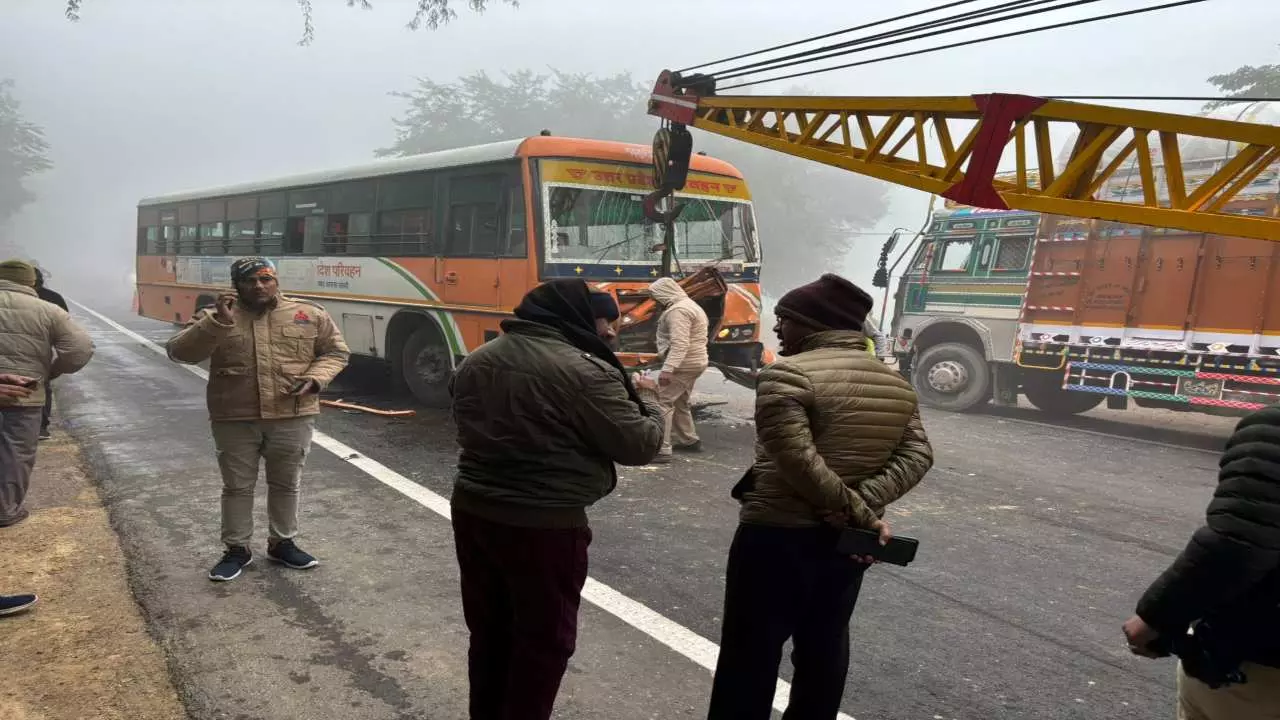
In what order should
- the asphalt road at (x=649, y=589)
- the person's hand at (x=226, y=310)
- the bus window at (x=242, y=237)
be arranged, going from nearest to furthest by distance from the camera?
the asphalt road at (x=649, y=589), the person's hand at (x=226, y=310), the bus window at (x=242, y=237)

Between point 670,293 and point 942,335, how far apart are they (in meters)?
6.38

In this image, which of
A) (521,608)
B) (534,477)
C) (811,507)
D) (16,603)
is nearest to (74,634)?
(16,603)

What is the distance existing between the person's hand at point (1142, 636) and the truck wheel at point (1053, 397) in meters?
10.4

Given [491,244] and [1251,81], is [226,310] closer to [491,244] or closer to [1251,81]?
[491,244]

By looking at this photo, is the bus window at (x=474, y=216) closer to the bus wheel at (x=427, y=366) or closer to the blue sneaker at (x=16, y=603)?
the bus wheel at (x=427, y=366)

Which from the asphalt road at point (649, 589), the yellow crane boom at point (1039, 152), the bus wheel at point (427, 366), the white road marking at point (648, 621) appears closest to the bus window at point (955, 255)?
the yellow crane boom at point (1039, 152)

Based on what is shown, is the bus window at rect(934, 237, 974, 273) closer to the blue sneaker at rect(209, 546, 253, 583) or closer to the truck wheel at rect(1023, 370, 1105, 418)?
the truck wheel at rect(1023, 370, 1105, 418)

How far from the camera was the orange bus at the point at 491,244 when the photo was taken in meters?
8.52

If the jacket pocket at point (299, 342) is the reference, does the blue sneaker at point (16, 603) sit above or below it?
below

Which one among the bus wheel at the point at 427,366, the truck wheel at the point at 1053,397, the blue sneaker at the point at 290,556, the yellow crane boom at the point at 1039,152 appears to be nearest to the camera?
the blue sneaker at the point at 290,556

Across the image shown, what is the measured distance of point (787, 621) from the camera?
7.98 feet

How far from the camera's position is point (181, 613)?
3.84m

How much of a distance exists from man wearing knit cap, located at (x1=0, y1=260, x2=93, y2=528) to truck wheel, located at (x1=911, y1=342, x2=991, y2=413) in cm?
1014

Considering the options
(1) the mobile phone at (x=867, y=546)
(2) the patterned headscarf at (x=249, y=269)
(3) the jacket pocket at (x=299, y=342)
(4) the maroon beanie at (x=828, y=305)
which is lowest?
(1) the mobile phone at (x=867, y=546)
